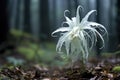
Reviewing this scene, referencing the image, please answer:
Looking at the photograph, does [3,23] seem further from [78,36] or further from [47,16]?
[47,16]

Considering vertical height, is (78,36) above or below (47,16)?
below

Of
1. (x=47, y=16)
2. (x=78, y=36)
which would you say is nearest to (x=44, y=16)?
(x=47, y=16)

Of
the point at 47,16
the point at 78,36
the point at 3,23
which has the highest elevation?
the point at 47,16

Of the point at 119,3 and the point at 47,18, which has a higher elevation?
the point at 47,18

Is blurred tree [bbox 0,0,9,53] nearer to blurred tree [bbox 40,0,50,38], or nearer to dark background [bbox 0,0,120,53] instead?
dark background [bbox 0,0,120,53]

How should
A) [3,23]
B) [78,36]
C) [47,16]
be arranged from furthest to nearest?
[47,16], [3,23], [78,36]

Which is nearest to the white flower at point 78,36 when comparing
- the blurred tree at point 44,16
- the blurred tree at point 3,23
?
the blurred tree at point 3,23

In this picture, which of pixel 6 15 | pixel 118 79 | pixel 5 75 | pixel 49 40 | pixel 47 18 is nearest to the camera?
pixel 118 79

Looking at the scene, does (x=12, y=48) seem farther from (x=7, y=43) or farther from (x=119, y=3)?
(x=119, y=3)

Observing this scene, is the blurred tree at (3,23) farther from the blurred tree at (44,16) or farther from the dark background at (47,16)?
the blurred tree at (44,16)

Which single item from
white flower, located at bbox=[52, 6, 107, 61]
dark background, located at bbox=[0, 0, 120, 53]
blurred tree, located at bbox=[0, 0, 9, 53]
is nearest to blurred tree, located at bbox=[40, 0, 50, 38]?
dark background, located at bbox=[0, 0, 120, 53]

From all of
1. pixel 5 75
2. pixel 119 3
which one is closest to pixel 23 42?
pixel 119 3
